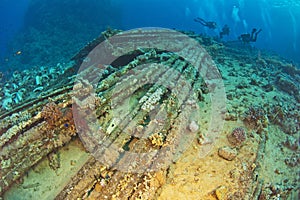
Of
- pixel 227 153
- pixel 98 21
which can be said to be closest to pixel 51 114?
pixel 227 153

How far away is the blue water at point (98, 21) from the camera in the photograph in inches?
863

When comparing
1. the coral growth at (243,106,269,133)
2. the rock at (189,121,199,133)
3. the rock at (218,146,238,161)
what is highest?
the coral growth at (243,106,269,133)

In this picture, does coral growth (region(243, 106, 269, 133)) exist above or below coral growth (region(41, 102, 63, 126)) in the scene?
above

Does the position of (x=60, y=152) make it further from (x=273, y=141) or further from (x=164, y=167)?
(x=273, y=141)

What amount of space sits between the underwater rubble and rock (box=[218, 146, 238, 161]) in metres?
0.01

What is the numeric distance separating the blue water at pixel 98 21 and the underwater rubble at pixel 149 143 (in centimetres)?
1192

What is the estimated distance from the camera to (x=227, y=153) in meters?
4.77

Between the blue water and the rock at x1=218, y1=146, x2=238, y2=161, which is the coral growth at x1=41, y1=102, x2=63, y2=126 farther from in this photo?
the blue water

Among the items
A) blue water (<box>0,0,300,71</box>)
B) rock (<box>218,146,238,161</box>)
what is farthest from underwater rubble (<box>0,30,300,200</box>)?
blue water (<box>0,0,300,71</box>)

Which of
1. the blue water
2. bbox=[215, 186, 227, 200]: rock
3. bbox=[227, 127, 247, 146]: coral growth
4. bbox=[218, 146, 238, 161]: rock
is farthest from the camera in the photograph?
the blue water

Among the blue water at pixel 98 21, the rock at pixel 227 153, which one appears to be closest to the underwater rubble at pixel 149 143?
the rock at pixel 227 153

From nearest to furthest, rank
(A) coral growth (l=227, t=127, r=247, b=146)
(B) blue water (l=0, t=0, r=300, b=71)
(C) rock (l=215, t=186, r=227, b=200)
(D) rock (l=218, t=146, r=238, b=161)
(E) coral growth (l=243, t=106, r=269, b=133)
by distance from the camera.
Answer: (C) rock (l=215, t=186, r=227, b=200)
(D) rock (l=218, t=146, r=238, b=161)
(A) coral growth (l=227, t=127, r=247, b=146)
(E) coral growth (l=243, t=106, r=269, b=133)
(B) blue water (l=0, t=0, r=300, b=71)

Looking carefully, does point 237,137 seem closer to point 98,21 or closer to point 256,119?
point 256,119

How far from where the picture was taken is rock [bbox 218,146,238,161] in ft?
15.6
